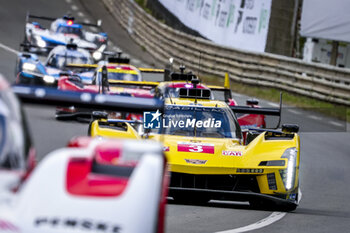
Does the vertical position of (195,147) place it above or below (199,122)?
below

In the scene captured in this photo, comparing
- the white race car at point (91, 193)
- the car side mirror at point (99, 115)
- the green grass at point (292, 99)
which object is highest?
the car side mirror at point (99, 115)

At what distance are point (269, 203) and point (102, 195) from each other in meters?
6.31

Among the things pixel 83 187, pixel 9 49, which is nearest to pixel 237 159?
pixel 83 187

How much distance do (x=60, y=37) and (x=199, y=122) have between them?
19384mm

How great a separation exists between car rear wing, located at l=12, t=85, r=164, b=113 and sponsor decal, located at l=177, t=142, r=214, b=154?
5161 mm

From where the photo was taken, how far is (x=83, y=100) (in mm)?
4984

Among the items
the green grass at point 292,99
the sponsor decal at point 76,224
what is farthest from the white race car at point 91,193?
the green grass at point 292,99

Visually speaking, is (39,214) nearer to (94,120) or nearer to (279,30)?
(94,120)

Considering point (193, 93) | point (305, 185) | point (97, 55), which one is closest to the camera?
point (193, 93)

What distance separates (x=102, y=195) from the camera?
4281 millimetres

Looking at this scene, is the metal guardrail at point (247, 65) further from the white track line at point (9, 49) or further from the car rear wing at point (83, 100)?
the car rear wing at point (83, 100)

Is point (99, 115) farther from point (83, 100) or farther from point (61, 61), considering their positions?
point (61, 61)

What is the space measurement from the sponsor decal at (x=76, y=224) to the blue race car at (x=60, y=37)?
894 inches

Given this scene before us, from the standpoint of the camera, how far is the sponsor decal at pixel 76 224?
164 inches
